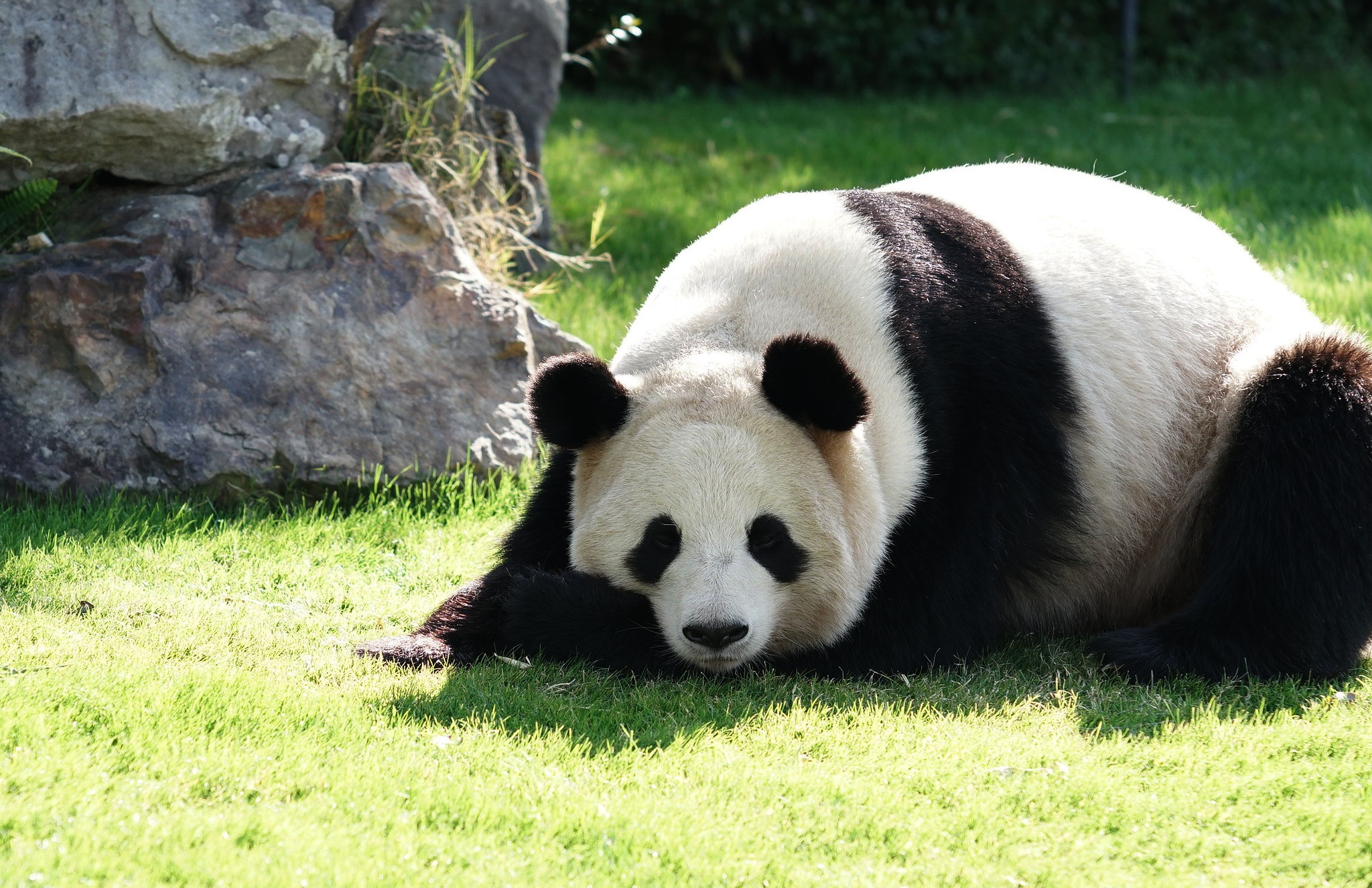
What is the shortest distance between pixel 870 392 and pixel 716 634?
0.88m

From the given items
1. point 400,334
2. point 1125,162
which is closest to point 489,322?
point 400,334

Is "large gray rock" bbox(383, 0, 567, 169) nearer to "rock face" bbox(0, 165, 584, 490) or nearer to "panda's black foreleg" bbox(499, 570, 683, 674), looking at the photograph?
"rock face" bbox(0, 165, 584, 490)

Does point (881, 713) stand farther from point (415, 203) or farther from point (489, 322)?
point (415, 203)

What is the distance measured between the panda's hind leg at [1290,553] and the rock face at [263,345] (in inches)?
113

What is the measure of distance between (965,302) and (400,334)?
2.59 m

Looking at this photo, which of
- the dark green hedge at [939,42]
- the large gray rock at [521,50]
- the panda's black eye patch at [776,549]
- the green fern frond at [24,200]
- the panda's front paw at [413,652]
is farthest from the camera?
the dark green hedge at [939,42]

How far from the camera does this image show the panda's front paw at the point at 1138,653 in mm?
4344

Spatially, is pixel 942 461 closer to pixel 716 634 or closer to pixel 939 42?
pixel 716 634

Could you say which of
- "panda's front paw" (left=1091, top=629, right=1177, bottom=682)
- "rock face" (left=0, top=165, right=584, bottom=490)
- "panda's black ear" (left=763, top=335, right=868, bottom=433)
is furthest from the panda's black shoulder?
"rock face" (left=0, top=165, right=584, bottom=490)

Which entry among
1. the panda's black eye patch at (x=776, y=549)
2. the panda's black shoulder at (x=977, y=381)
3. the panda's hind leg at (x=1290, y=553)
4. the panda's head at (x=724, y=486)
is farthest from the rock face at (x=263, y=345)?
the panda's hind leg at (x=1290, y=553)

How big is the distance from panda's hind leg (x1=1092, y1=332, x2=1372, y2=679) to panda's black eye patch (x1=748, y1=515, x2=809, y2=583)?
1.11m

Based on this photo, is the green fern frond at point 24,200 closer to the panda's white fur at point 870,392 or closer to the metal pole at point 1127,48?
the panda's white fur at point 870,392

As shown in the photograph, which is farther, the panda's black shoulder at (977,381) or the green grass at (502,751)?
the panda's black shoulder at (977,381)

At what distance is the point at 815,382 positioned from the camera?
391 cm
